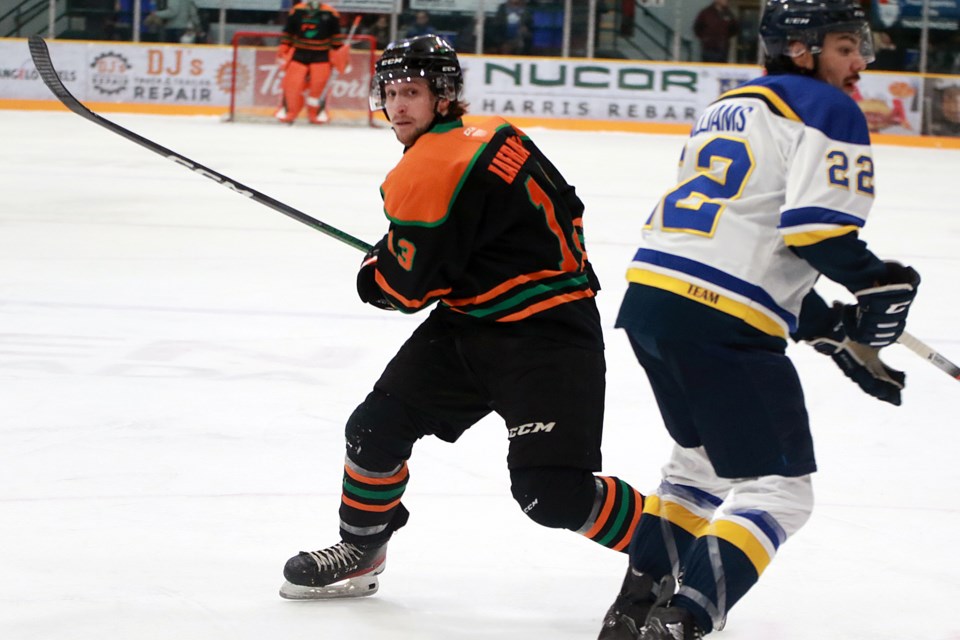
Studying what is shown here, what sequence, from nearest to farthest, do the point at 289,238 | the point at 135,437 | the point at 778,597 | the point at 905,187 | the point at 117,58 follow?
the point at 778,597
the point at 135,437
the point at 289,238
the point at 905,187
the point at 117,58

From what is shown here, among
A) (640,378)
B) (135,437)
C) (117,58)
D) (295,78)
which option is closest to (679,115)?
(295,78)

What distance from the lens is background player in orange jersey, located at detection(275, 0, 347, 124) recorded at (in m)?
12.7

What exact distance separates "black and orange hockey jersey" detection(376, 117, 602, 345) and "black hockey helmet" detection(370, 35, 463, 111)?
7 centimetres

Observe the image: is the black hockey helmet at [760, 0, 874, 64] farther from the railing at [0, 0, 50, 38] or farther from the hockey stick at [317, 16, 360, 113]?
the railing at [0, 0, 50, 38]

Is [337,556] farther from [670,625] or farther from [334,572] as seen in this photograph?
[670,625]

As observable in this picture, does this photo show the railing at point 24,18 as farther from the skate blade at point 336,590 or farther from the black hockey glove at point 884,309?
the black hockey glove at point 884,309

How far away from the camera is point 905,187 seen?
8.88 m

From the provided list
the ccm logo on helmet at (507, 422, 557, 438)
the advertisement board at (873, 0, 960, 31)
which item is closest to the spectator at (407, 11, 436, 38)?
the advertisement board at (873, 0, 960, 31)

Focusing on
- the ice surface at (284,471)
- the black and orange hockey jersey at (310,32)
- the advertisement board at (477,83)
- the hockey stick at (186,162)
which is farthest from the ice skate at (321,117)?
the hockey stick at (186,162)

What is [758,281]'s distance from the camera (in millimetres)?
1871

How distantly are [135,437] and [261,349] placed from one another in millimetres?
957

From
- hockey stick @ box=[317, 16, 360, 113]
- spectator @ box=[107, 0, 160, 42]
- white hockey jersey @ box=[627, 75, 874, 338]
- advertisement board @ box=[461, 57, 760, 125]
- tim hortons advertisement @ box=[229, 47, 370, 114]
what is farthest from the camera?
spectator @ box=[107, 0, 160, 42]

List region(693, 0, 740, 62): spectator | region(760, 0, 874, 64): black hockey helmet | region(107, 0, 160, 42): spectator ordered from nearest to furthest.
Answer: region(760, 0, 874, 64): black hockey helmet
region(693, 0, 740, 62): spectator
region(107, 0, 160, 42): spectator

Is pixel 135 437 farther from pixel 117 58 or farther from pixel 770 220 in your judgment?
pixel 117 58
